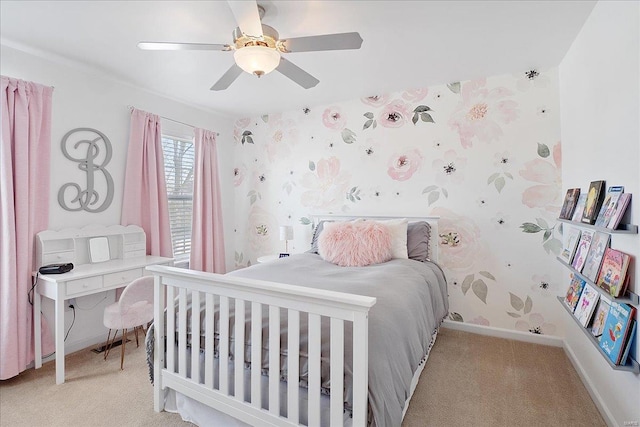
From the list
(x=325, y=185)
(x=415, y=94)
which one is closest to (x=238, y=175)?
(x=325, y=185)

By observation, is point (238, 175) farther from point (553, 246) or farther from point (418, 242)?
point (553, 246)

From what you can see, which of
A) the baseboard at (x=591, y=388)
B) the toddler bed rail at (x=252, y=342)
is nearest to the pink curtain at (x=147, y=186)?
the toddler bed rail at (x=252, y=342)

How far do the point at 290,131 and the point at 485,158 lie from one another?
7.08ft

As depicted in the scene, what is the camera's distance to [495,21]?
1.93m

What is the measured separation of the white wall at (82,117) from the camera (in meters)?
2.37

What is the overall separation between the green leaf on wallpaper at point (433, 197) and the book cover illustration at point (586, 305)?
139 cm

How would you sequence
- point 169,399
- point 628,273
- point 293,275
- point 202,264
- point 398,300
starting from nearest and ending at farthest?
point 628,273
point 398,300
point 169,399
point 293,275
point 202,264

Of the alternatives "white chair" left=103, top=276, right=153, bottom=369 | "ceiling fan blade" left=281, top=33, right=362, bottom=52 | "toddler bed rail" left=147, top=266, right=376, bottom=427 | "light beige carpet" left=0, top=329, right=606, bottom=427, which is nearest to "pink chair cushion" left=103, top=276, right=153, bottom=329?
"white chair" left=103, top=276, right=153, bottom=369

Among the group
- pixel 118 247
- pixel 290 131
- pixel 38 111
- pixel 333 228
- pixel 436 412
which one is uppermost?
pixel 290 131

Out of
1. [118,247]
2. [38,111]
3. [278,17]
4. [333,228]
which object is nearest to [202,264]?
[118,247]

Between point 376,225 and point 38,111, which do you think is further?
point 376,225

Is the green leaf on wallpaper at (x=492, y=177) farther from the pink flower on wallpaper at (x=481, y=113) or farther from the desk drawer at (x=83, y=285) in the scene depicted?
the desk drawer at (x=83, y=285)

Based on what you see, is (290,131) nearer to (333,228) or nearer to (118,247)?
(333,228)

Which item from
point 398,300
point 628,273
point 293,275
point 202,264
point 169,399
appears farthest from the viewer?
point 202,264
